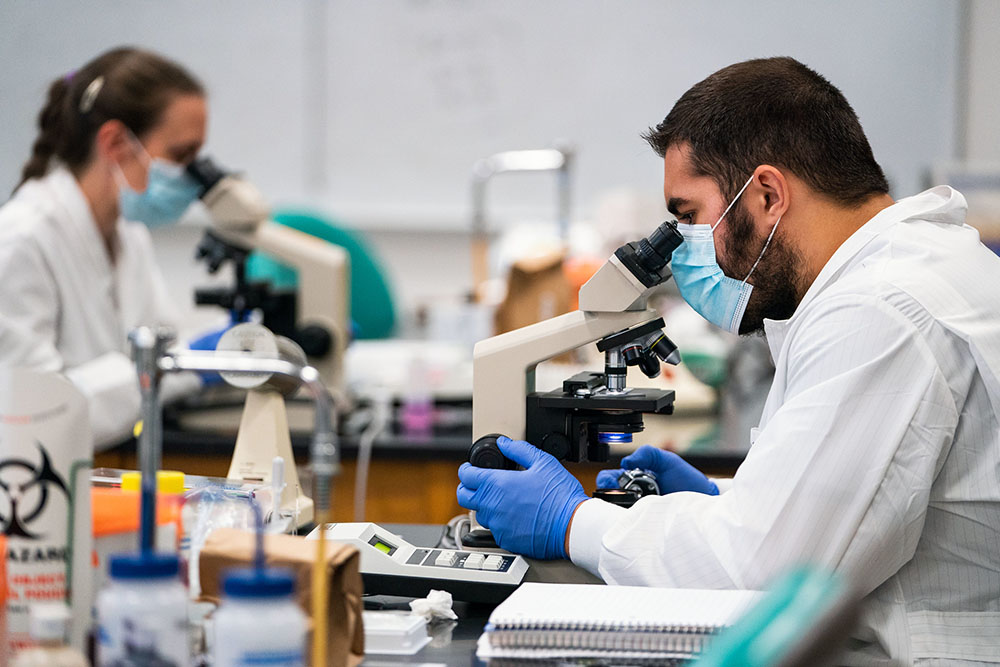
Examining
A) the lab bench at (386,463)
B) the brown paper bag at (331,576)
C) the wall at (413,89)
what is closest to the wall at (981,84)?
the wall at (413,89)

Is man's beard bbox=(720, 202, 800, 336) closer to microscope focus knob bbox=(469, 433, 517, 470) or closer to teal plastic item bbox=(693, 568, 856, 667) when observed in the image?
microscope focus knob bbox=(469, 433, 517, 470)

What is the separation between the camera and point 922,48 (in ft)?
14.8

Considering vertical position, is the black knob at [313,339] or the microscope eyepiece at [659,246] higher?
the microscope eyepiece at [659,246]

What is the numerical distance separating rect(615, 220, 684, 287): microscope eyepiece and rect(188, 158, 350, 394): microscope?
1215 millimetres

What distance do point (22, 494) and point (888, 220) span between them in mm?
1045

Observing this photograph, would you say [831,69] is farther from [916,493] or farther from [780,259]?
[916,493]

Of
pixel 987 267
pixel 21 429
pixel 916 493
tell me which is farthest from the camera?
pixel 987 267

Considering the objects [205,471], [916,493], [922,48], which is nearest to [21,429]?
[916,493]

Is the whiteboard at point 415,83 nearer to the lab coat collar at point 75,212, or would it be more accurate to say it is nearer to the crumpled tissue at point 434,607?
the lab coat collar at point 75,212

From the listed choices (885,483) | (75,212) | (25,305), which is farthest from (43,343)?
(885,483)

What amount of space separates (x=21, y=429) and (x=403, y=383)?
1.96 metres

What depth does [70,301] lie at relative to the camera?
95.7 inches

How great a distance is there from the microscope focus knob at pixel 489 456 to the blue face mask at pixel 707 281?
0.38 metres

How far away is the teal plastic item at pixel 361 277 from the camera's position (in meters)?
3.89
